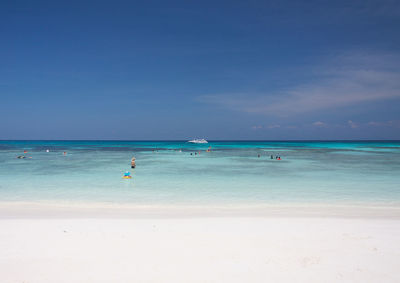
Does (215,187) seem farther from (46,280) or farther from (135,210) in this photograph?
(46,280)

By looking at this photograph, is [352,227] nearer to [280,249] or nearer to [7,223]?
[280,249]

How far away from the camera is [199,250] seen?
21.4 feet

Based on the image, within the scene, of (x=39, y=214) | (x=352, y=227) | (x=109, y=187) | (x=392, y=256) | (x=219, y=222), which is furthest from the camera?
(x=109, y=187)

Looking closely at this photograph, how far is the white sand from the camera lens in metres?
5.34

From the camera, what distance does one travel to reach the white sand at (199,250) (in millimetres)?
5336

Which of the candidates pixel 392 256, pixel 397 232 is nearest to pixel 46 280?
pixel 392 256

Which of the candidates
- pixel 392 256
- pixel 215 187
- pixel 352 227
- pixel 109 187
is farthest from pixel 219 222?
pixel 109 187

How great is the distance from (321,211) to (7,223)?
1169 centimetres

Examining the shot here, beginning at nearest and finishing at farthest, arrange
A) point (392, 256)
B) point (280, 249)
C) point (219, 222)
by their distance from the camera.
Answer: point (392, 256)
point (280, 249)
point (219, 222)

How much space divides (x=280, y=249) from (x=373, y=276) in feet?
6.32

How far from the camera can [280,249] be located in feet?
21.6

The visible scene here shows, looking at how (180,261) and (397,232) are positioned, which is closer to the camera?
(180,261)

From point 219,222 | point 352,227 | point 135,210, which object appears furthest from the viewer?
point 135,210

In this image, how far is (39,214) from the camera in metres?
10.5
